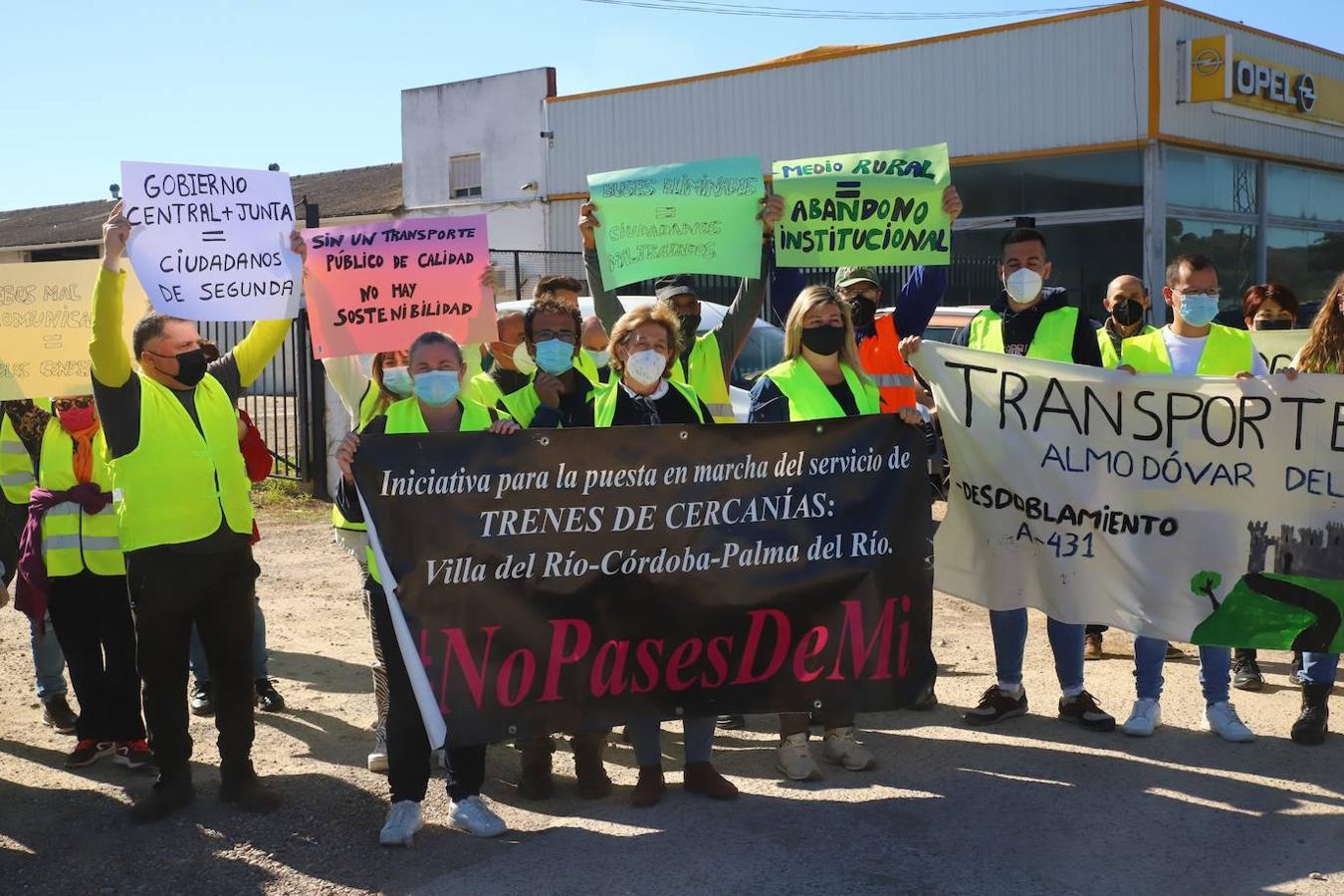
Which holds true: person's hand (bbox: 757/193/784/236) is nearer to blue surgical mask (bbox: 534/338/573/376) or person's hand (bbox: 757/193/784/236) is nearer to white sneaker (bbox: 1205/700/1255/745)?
blue surgical mask (bbox: 534/338/573/376)

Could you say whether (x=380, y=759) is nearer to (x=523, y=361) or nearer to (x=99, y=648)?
(x=99, y=648)

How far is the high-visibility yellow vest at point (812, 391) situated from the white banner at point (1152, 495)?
46cm

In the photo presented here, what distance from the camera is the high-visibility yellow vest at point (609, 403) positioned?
530 centimetres

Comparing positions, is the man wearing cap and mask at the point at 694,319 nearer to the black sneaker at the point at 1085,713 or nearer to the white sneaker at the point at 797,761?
the white sneaker at the point at 797,761

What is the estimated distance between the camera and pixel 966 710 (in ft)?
20.9

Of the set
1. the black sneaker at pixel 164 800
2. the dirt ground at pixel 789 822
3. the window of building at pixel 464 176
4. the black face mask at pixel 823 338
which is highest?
the window of building at pixel 464 176

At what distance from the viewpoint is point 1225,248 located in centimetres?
2170

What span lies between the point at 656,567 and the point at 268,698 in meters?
2.67

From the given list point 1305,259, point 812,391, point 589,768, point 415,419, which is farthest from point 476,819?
point 1305,259

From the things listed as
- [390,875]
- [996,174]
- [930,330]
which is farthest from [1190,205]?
[390,875]

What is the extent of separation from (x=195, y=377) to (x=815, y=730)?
3063 millimetres

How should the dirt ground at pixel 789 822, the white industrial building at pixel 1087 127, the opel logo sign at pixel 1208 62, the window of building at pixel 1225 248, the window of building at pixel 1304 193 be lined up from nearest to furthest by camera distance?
the dirt ground at pixel 789 822 < the opel logo sign at pixel 1208 62 < the white industrial building at pixel 1087 127 < the window of building at pixel 1225 248 < the window of building at pixel 1304 193

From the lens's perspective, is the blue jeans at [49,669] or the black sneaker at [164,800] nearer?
the black sneaker at [164,800]

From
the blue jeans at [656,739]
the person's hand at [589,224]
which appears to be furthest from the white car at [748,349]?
the blue jeans at [656,739]
